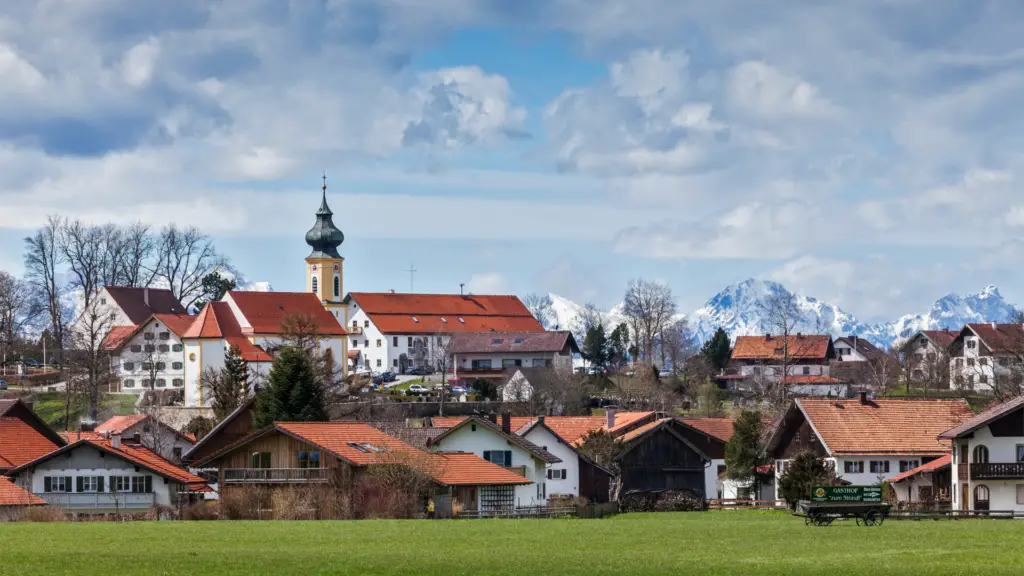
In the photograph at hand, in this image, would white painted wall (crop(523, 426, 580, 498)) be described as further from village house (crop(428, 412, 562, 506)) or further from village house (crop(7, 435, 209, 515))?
village house (crop(7, 435, 209, 515))

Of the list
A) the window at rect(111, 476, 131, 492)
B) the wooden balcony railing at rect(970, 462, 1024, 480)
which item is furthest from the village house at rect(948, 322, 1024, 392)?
the window at rect(111, 476, 131, 492)

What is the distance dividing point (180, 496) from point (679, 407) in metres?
59.4

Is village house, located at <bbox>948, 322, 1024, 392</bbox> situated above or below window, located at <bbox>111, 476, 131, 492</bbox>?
above

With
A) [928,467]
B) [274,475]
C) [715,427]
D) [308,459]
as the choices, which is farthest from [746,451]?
[274,475]

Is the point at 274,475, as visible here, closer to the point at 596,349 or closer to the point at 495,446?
the point at 495,446

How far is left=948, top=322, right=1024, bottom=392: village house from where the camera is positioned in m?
138

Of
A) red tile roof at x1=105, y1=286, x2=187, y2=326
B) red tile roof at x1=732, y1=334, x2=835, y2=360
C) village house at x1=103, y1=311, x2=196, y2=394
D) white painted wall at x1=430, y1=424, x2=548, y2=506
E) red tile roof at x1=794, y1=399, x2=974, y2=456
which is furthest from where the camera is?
red tile roof at x1=732, y1=334, x2=835, y2=360

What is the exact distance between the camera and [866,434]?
3184 inches

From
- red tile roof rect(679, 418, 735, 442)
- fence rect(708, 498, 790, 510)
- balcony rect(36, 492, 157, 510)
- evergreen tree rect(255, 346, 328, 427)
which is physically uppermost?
evergreen tree rect(255, 346, 328, 427)

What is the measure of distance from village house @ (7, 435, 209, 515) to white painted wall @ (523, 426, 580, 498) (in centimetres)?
1847

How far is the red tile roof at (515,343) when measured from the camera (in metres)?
150

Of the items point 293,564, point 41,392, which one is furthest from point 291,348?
point 293,564

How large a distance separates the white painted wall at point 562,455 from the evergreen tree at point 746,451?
8606mm

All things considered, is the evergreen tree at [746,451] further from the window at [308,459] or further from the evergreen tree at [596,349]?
the evergreen tree at [596,349]
